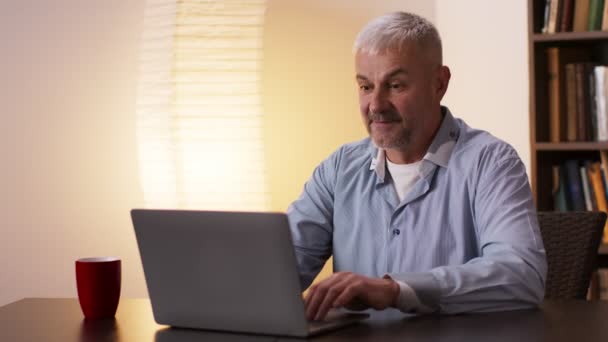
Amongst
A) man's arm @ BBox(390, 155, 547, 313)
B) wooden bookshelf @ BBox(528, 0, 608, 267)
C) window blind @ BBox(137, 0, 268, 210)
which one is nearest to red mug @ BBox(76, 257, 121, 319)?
man's arm @ BBox(390, 155, 547, 313)

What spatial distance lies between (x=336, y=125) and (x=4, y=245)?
1.28 m

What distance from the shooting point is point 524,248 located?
5.33ft

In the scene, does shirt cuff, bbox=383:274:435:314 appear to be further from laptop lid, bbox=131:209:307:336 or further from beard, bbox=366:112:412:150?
beard, bbox=366:112:412:150

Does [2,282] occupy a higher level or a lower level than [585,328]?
lower

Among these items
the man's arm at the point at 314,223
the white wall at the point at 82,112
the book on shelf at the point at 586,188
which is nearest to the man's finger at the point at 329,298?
the man's arm at the point at 314,223

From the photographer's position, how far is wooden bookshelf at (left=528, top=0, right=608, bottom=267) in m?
2.91

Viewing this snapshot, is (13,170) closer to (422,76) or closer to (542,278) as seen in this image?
(422,76)

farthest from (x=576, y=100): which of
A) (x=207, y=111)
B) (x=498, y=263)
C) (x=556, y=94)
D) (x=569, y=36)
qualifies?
(x=498, y=263)

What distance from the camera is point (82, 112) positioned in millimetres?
3334

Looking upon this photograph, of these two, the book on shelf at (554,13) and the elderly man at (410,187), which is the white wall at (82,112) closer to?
the book on shelf at (554,13)

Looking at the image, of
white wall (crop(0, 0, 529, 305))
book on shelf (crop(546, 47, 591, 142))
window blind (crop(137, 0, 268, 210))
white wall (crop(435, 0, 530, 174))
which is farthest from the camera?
white wall (crop(0, 0, 529, 305))

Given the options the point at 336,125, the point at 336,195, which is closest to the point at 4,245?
the point at 336,125

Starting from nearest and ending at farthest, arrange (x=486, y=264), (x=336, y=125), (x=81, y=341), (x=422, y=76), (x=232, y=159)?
(x=81, y=341)
(x=486, y=264)
(x=422, y=76)
(x=232, y=159)
(x=336, y=125)

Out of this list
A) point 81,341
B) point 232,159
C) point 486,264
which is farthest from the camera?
point 232,159
